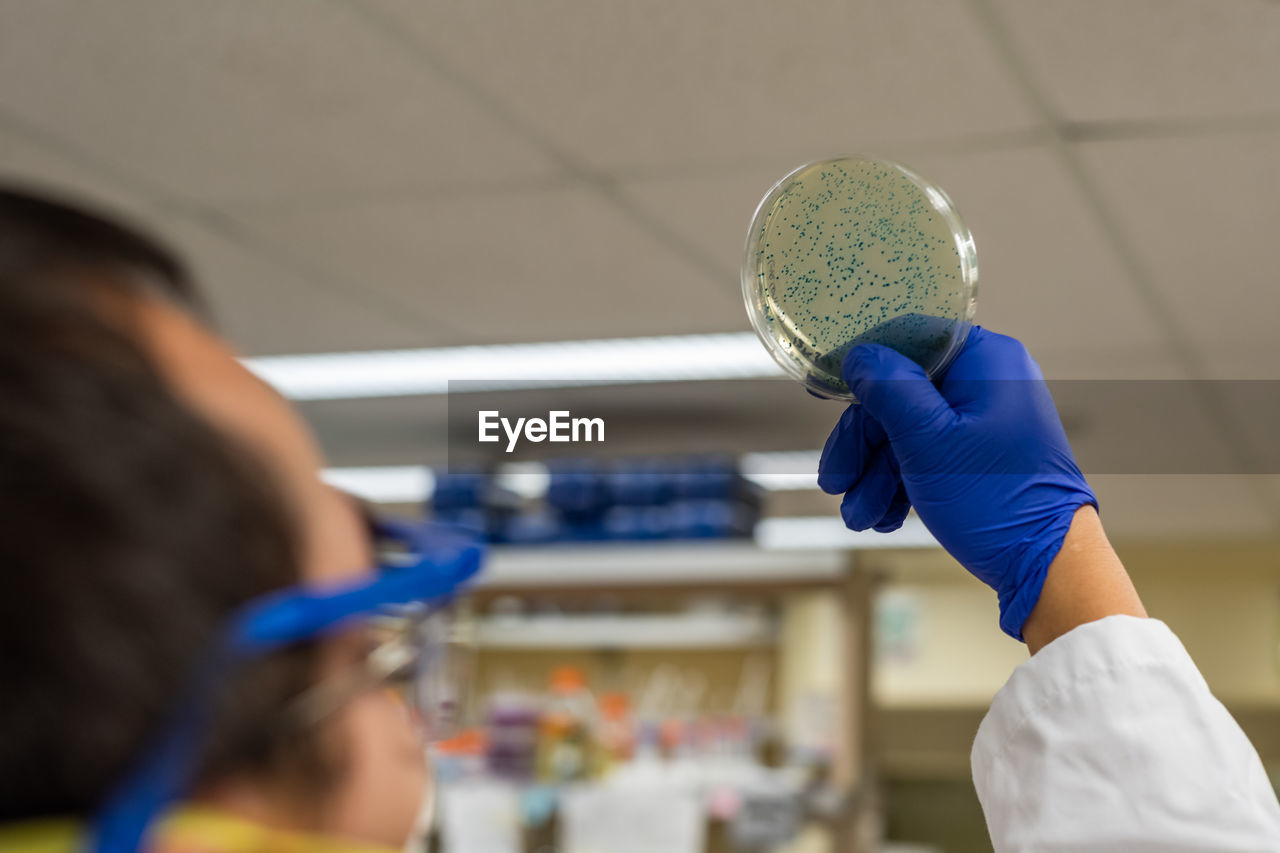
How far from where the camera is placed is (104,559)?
1.17 feet

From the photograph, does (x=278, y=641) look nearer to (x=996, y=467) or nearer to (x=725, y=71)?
(x=996, y=467)

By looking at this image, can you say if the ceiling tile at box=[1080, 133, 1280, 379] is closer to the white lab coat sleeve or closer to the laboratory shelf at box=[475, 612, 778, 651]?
the white lab coat sleeve

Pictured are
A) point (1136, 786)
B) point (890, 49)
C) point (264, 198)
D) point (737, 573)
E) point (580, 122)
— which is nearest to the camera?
point (1136, 786)

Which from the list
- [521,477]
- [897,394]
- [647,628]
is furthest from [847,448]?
[647,628]

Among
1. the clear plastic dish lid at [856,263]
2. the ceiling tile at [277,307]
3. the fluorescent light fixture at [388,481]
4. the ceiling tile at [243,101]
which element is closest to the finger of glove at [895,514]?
the clear plastic dish lid at [856,263]

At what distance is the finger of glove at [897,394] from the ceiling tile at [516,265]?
162 cm

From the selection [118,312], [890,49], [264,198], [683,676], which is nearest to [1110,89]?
[890,49]

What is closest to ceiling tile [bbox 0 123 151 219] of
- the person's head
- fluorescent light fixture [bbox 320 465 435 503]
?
the person's head

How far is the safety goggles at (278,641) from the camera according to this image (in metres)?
0.34

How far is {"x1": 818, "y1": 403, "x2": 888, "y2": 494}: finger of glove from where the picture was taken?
1.11m

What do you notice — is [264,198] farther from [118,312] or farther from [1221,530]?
[1221,530]

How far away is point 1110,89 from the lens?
76.6 inches

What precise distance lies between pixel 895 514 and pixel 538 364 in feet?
8.63

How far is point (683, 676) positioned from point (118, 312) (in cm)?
528
